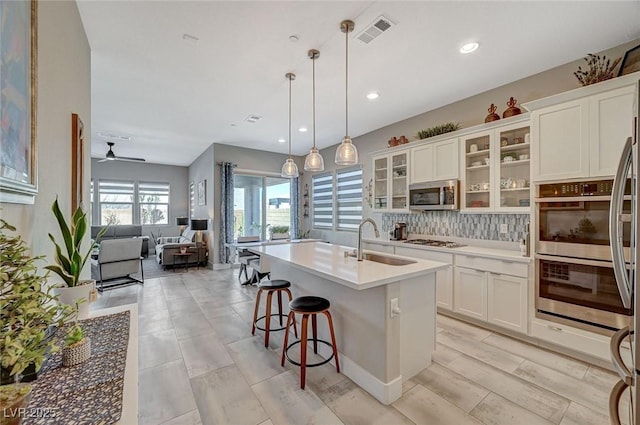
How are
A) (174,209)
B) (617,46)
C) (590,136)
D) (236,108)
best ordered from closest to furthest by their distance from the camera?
(590,136), (617,46), (236,108), (174,209)

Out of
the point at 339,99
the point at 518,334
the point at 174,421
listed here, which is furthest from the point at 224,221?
the point at 518,334

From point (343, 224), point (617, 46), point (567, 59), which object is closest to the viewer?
point (617, 46)

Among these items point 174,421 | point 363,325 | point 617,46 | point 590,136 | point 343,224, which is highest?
point 617,46

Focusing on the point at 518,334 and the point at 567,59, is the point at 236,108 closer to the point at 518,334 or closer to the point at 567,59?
the point at 567,59

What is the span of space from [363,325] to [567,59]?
→ 3.50 metres

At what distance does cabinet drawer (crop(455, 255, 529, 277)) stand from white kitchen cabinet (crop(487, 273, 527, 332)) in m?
0.05

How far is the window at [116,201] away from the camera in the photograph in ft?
27.4

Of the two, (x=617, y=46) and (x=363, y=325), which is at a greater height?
(x=617, y=46)

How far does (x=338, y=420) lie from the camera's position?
70.4 inches

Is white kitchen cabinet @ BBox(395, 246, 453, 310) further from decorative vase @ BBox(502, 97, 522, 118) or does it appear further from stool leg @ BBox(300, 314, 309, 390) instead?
stool leg @ BBox(300, 314, 309, 390)

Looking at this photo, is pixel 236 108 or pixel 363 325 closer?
pixel 363 325

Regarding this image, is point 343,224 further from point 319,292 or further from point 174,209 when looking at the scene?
point 174,209

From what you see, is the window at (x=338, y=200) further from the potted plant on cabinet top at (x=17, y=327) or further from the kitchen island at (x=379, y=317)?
the potted plant on cabinet top at (x=17, y=327)

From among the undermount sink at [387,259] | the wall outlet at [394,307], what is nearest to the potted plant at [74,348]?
the wall outlet at [394,307]
